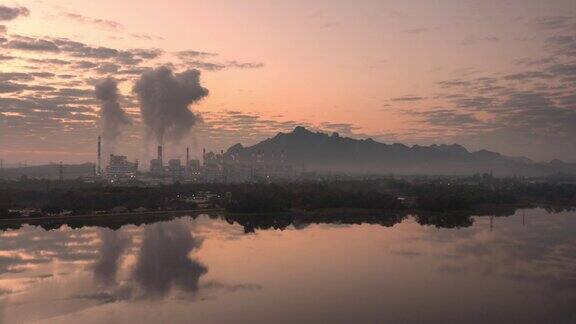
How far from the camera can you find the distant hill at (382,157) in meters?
131

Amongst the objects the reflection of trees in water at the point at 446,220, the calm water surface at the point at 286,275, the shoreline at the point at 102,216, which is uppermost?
the shoreline at the point at 102,216

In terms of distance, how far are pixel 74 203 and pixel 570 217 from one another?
22.9 meters

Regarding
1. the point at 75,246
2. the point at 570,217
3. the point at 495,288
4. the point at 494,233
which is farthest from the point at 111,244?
the point at 570,217

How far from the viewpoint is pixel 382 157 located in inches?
5689

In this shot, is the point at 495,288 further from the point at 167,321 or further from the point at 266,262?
the point at 167,321

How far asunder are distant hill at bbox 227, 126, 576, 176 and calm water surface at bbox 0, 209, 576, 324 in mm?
106142

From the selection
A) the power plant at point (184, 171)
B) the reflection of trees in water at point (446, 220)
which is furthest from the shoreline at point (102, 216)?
the power plant at point (184, 171)

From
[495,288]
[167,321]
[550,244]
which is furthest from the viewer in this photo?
[550,244]

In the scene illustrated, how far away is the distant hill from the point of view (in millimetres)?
130625

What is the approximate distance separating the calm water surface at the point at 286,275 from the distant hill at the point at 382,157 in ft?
348

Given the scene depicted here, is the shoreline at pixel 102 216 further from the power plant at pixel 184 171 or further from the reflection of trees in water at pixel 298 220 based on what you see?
the power plant at pixel 184 171

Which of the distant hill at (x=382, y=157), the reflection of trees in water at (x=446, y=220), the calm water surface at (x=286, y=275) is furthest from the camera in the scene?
the distant hill at (x=382, y=157)

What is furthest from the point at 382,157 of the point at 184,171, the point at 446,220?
the point at 446,220

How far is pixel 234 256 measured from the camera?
14750 millimetres
